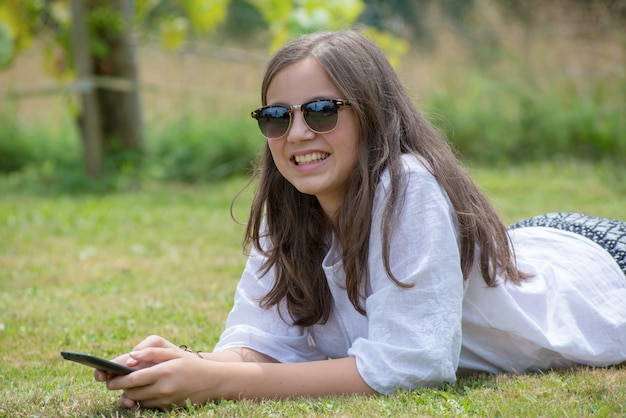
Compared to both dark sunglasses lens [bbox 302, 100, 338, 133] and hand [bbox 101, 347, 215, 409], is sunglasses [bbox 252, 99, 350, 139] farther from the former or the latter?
hand [bbox 101, 347, 215, 409]

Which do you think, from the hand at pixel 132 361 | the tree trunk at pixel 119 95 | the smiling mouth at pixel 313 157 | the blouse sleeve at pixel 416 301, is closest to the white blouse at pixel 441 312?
the blouse sleeve at pixel 416 301

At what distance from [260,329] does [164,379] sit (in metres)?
0.52

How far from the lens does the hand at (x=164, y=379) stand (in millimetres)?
2352

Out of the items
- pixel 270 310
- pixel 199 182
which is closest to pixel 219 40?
pixel 199 182

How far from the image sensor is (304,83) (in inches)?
100

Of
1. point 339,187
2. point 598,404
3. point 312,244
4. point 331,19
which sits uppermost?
point 331,19

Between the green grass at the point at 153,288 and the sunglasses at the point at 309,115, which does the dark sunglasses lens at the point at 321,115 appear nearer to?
the sunglasses at the point at 309,115

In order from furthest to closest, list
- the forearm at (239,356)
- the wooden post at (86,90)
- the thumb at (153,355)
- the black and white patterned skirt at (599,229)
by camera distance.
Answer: the wooden post at (86,90), the black and white patterned skirt at (599,229), the forearm at (239,356), the thumb at (153,355)

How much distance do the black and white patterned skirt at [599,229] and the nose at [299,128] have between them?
1.13m

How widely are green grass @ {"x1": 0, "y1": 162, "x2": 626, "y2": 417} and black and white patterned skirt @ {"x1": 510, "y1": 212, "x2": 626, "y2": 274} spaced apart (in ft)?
1.20

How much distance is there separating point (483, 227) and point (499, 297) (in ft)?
0.75

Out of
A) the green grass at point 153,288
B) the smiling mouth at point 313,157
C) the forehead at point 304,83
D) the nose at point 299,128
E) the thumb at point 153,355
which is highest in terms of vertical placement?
the forehead at point 304,83

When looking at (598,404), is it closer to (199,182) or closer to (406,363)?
(406,363)

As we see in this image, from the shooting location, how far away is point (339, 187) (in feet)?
8.63
